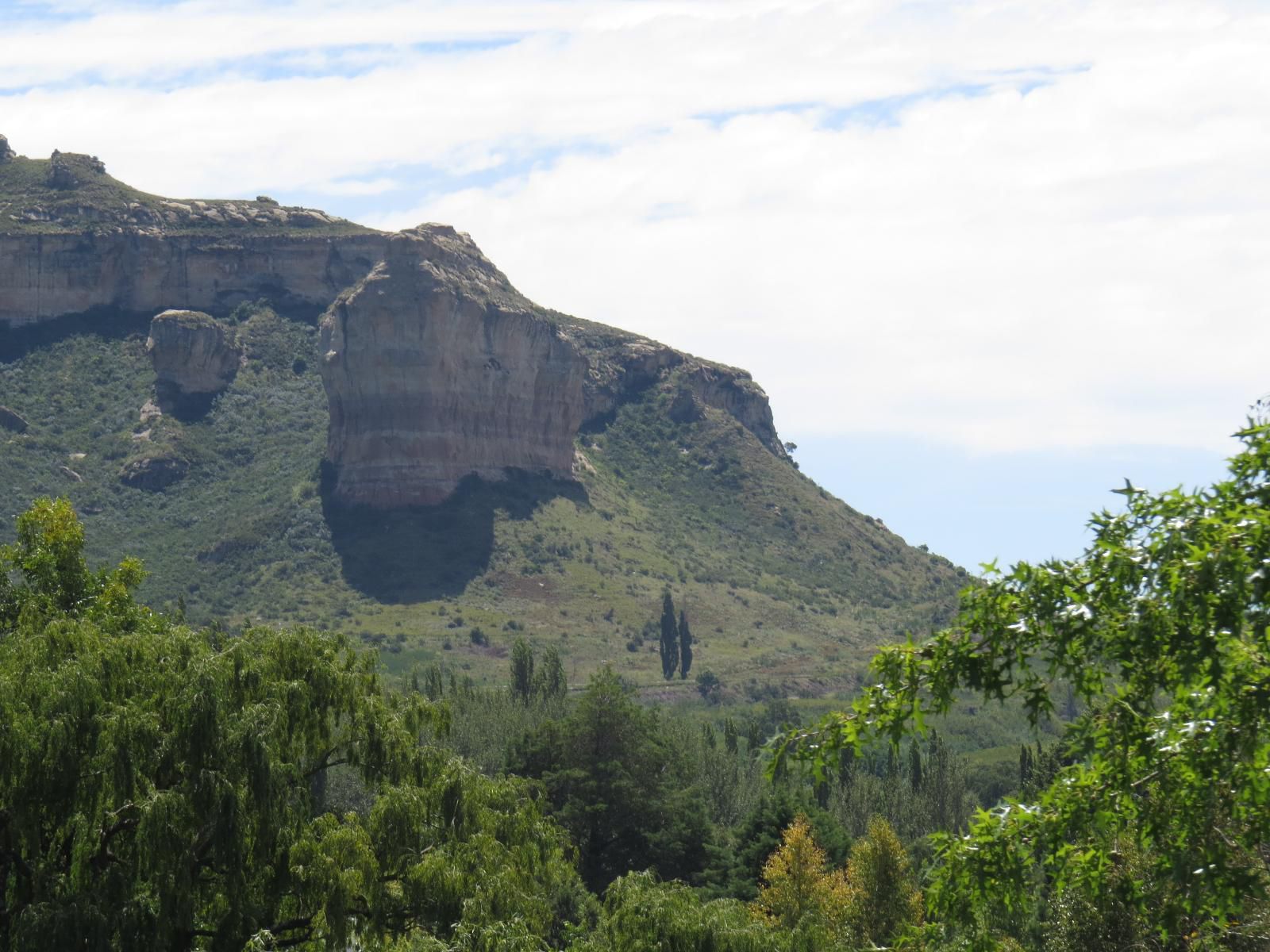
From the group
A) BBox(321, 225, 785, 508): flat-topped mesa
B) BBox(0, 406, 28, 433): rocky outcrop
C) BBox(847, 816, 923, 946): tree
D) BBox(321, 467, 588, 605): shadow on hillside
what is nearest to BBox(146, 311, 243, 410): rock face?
BBox(0, 406, 28, 433): rocky outcrop

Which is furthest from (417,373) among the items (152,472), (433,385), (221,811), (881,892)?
(221,811)

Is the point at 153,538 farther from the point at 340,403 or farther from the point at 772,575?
the point at 772,575

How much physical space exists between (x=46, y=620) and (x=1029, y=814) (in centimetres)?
2564

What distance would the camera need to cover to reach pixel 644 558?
176m

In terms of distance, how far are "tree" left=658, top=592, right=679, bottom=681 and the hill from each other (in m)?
1.70

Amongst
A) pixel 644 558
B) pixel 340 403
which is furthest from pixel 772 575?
pixel 340 403

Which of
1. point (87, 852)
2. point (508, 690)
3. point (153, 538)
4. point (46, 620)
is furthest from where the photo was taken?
point (153, 538)

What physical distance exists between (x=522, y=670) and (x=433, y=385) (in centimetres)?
6613

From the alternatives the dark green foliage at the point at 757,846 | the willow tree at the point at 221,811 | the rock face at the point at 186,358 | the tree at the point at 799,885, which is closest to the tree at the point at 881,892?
the tree at the point at 799,885

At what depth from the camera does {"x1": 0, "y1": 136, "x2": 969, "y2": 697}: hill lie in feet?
523

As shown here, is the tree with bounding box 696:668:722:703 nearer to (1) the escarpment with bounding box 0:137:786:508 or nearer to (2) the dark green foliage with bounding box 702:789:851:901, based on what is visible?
(1) the escarpment with bounding box 0:137:786:508

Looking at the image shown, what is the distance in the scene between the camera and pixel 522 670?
389 ft

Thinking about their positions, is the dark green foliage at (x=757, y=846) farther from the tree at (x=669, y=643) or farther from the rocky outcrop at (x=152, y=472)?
the rocky outcrop at (x=152, y=472)

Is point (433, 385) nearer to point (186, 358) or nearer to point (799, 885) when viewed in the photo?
point (186, 358)
